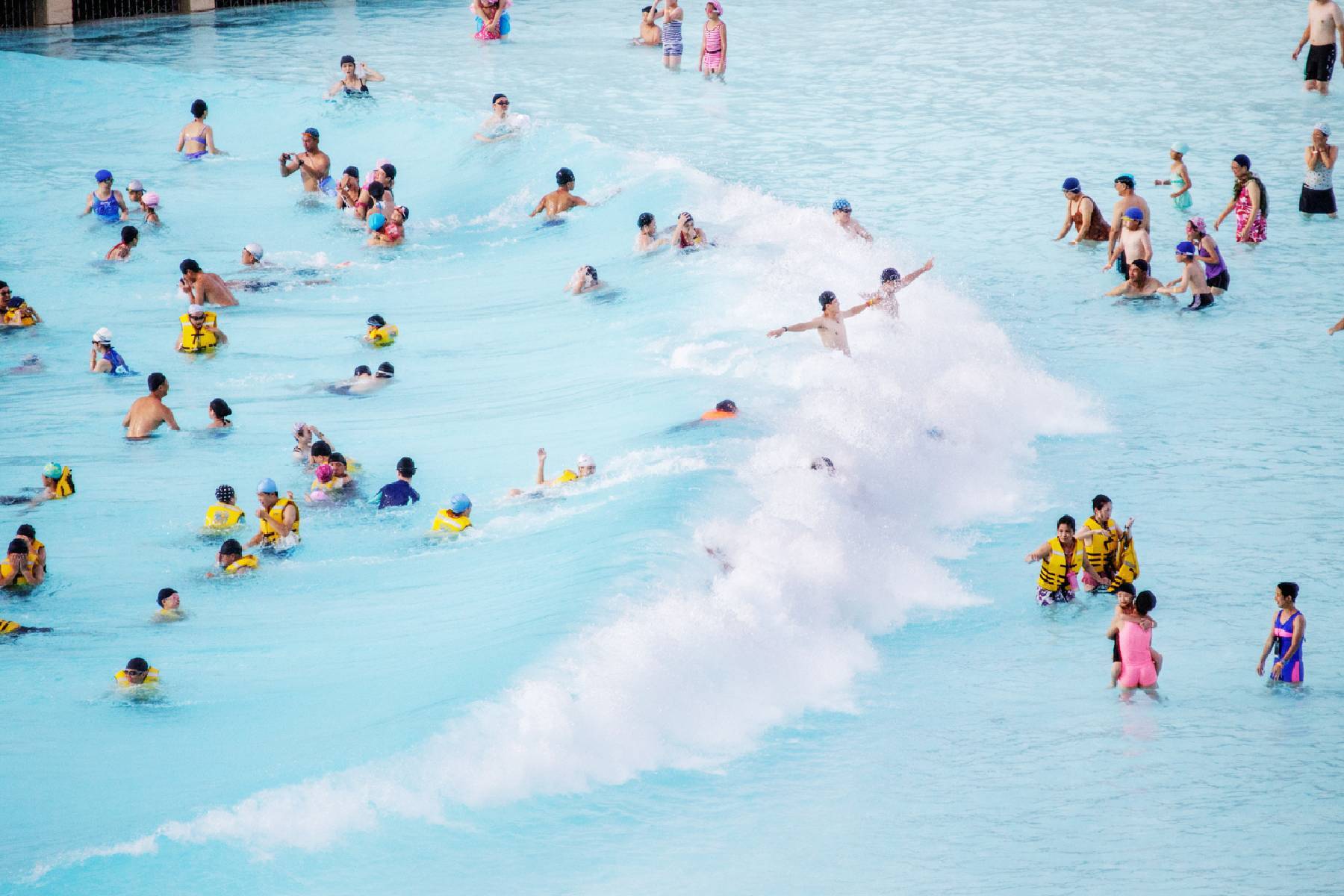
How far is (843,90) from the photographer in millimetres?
26328

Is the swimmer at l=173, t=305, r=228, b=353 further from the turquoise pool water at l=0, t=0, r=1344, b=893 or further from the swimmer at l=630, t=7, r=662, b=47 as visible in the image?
the swimmer at l=630, t=7, r=662, b=47

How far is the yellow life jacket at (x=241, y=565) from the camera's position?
42.5ft

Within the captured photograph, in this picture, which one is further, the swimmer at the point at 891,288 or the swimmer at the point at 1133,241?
the swimmer at the point at 1133,241

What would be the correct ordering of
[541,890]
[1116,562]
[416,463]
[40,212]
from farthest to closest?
[40,212] → [416,463] → [1116,562] → [541,890]

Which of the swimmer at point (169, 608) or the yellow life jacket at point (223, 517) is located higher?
the yellow life jacket at point (223, 517)

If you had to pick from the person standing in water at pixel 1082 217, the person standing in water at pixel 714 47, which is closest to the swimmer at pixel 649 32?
the person standing in water at pixel 714 47

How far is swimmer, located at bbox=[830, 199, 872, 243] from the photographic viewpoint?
721 inches

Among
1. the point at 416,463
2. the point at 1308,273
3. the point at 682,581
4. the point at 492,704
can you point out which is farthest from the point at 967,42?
the point at 492,704

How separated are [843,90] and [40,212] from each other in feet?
43.6

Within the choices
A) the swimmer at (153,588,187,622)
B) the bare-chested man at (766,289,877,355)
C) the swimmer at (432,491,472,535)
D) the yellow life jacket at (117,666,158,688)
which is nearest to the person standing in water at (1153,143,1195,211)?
the bare-chested man at (766,289,877,355)

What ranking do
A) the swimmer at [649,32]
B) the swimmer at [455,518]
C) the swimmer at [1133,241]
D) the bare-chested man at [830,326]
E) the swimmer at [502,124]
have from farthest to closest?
the swimmer at [649,32]
the swimmer at [502,124]
the swimmer at [1133,241]
the bare-chested man at [830,326]
the swimmer at [455,518]

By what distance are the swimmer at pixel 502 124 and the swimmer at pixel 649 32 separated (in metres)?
5.70

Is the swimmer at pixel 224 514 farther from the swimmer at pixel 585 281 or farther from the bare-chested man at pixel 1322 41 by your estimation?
the bare-chested man at pixel 1322 41

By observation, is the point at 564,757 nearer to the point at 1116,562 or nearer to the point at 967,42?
the point at 1116,562
